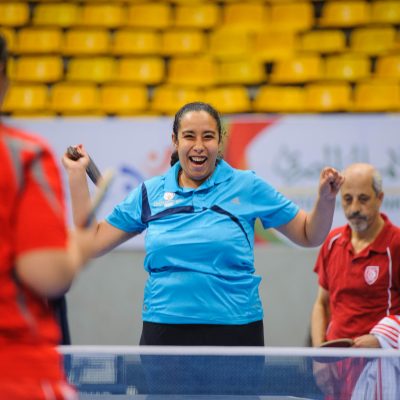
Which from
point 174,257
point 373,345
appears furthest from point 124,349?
point 373,345

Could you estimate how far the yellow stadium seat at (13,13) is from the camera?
8.72 m

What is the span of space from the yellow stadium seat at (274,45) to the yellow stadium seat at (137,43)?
1.10 metres

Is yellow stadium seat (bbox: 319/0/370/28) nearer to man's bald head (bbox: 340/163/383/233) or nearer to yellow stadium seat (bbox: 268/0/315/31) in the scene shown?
yellow stadium seat (bbox: 268/0/315/31)

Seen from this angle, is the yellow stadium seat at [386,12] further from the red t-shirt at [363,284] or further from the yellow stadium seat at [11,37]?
the red t-shirt at [363,284]

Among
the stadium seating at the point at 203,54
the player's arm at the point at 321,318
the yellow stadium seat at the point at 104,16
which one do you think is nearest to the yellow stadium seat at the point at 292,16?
the stadium seating at the point at 203,54

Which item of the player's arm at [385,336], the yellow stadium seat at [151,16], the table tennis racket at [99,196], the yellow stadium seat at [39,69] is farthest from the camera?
the yellow stadium seat at [151,16]

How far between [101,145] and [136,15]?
3.14 m

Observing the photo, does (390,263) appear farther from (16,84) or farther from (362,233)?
(16,84)

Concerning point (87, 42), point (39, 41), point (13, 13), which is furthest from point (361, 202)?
point (13, 13)

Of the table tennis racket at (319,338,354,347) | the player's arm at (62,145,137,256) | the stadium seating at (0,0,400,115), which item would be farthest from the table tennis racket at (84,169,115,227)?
the stadium seating at (0,0,400,115)

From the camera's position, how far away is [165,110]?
7496 mm

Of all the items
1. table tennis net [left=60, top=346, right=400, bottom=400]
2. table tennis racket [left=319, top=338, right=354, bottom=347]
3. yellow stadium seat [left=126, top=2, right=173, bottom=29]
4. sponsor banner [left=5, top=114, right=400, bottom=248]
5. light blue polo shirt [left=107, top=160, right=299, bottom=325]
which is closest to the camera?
table tennis net [left=60, top=346, right=400, bottom=400]

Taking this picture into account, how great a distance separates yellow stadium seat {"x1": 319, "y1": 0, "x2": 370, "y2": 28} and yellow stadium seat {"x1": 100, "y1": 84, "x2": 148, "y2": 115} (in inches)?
87.9

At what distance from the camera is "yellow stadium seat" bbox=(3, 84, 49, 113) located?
7728mm
